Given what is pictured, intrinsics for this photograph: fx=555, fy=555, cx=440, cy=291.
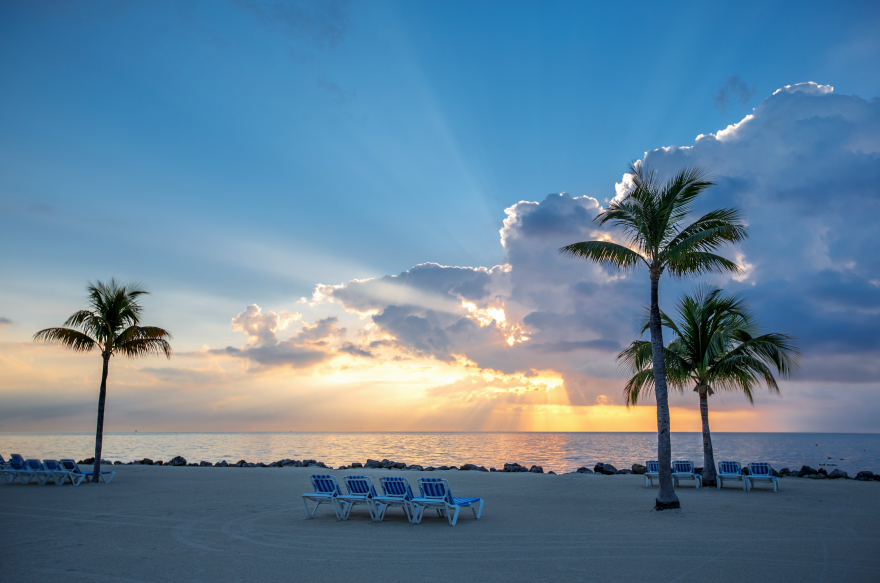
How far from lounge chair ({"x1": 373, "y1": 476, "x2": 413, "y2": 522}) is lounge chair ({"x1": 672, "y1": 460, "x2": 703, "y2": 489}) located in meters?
11.7

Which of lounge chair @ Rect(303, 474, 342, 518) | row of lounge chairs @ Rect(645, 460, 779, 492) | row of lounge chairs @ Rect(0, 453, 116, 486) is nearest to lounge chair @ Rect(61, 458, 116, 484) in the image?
row of lounge chairs @ Rect(0, 453, 116, 486)

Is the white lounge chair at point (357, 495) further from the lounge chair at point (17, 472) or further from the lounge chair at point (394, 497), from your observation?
the lounge chair at point (17, 472)

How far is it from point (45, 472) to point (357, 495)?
13.3m

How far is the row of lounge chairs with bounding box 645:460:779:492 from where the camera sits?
1859 centimetres

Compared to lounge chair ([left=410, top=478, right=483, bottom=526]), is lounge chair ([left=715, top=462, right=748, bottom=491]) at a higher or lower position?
lower

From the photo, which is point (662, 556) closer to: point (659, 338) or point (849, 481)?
point (659, 338)

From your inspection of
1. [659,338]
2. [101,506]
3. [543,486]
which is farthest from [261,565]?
[543,486]

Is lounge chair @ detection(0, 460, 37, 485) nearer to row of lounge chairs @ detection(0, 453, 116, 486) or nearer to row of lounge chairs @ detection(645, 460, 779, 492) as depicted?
row of lounge chairs @ detection(0, 453, 116, 486)

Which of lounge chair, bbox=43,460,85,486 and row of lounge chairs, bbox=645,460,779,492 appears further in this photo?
lounge chair, bbox=43,460,85,486

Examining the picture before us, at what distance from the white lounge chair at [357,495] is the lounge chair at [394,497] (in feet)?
0.58

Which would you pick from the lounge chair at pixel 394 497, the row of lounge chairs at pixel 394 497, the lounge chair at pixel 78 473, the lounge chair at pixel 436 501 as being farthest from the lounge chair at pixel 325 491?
the lounge chair at pixel 78 473

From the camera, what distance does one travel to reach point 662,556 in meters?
8.75

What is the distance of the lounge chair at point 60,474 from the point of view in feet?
62.2

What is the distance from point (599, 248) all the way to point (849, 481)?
16.6 metres
